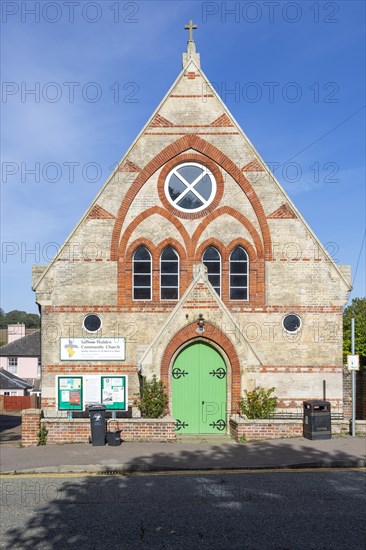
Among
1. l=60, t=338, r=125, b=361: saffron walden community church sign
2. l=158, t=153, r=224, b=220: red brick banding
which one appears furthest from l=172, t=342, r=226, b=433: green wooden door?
l=158, t=153, r=224, b=220: red brick banding

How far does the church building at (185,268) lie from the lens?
19.8m

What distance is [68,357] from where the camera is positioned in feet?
65.1

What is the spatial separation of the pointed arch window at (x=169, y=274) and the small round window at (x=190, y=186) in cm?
173

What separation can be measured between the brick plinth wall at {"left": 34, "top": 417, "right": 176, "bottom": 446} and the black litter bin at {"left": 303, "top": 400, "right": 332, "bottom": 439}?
3.99 meters

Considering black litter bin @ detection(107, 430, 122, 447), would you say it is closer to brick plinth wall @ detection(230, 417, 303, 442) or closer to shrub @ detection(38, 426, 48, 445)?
shrub @ detection(38, 426, 48, 445)

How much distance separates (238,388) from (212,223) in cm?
585

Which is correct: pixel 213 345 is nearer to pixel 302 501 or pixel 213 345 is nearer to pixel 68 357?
pixel 68 357

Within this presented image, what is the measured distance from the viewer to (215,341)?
18.6m

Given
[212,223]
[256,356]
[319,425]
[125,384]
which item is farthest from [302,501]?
[212,223]

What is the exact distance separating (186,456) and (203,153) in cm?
1074

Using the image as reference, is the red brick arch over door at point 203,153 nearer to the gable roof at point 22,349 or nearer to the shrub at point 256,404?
the shrub at point 256,404

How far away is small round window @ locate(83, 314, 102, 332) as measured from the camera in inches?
786

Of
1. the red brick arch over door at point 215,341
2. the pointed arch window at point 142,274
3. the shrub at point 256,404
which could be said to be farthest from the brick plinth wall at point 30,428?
the shrub at point 256,404

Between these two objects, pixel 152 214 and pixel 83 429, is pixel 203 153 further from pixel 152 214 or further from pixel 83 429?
pixel 83 429
